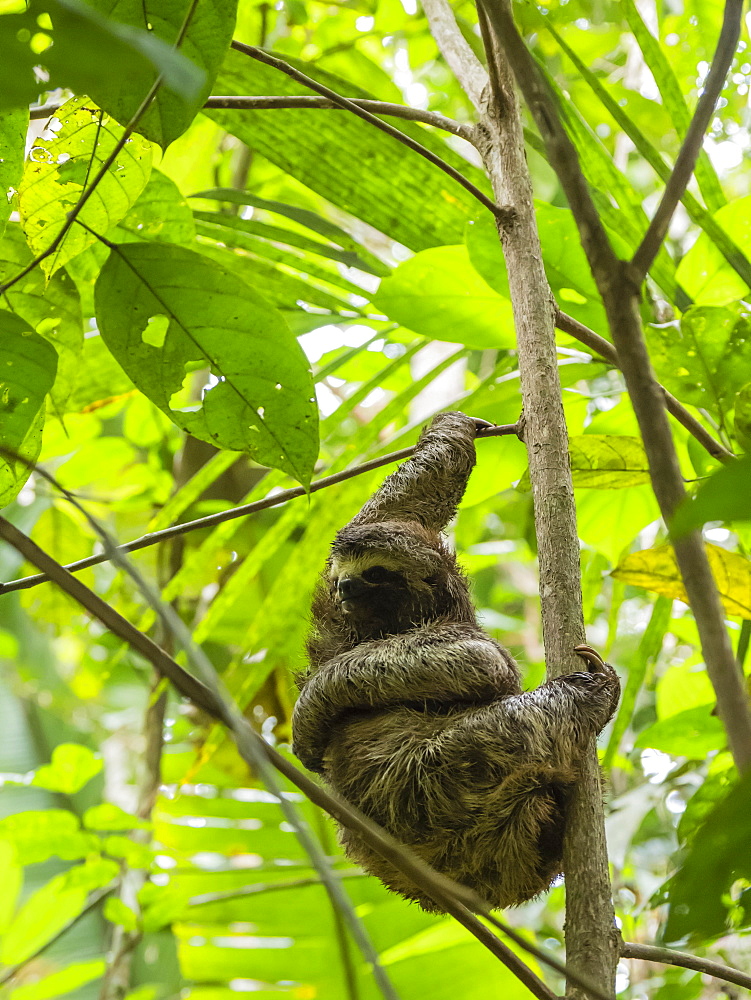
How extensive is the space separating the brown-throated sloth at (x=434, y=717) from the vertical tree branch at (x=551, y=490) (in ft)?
0.32

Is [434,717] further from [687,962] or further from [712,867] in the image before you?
[712,867]

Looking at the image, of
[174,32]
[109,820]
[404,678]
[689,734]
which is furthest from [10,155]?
[689,734]

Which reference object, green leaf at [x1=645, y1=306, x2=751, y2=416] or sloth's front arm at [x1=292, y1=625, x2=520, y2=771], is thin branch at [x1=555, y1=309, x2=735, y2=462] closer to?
green leaf at [x1=645, y1=306, x2=751, y2=416]

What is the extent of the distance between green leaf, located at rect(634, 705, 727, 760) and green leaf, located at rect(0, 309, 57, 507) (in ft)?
6.04

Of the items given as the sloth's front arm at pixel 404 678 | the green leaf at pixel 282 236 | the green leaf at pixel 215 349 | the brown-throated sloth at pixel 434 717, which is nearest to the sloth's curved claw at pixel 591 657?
the brown-throated sloth at pixel 434 717

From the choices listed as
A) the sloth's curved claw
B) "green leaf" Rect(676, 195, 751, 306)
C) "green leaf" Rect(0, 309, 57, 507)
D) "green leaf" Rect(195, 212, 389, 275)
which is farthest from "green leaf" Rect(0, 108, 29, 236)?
"green leaf" Rect(676, 195, 751, 306)

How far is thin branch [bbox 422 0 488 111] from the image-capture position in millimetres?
2021

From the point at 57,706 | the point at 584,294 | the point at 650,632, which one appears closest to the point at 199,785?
the point at 57,706

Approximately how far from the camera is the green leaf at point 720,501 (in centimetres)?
50

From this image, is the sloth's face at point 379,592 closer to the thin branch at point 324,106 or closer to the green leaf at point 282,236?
the thin branch at point 324,106

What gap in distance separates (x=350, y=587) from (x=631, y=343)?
1.11 metres

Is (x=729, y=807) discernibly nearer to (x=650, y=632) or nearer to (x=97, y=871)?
(x=650, y=632)

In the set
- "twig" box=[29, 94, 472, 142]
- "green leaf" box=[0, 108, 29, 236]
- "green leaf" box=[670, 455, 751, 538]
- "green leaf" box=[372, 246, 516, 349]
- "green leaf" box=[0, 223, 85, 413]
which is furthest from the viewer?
"green leaf" box=[372, 246, 516, 349]

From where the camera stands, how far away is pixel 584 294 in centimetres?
194
